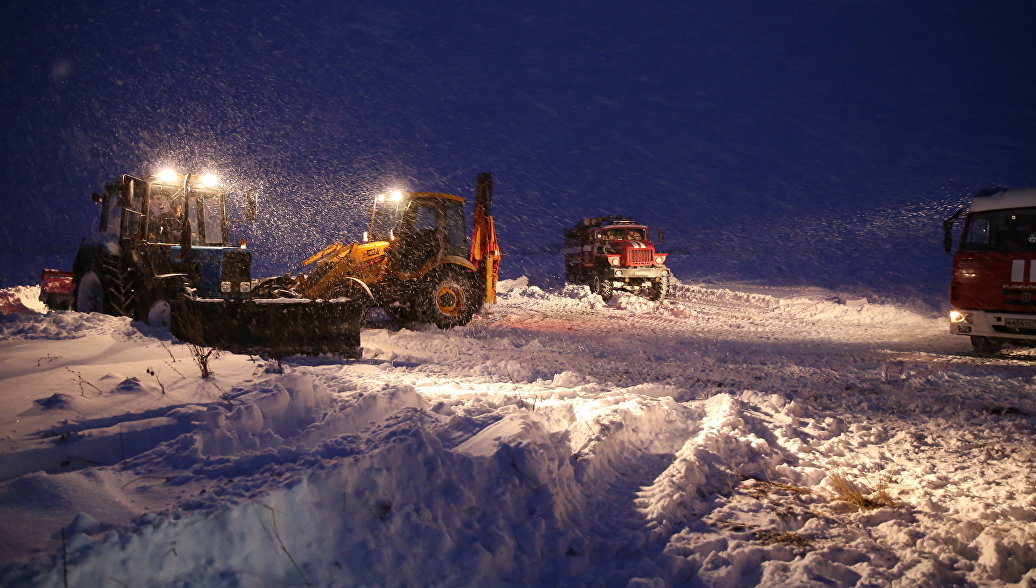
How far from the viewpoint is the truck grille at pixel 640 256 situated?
1945 centimetres

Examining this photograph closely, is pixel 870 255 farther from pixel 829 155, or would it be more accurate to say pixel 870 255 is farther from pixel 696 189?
pixel 829 155

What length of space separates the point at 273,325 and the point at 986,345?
36.5ft

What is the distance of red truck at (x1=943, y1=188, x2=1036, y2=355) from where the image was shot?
29.1 ft

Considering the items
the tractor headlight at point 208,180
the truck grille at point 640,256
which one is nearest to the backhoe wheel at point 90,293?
the tractor headlight at point 208,180

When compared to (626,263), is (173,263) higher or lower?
lower

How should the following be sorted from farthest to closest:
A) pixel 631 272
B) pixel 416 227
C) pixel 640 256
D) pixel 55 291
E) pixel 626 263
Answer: pixel 640 256 → pixel 626 263 → pixel 631 272 → pixel 55 291 → pixel 416 227

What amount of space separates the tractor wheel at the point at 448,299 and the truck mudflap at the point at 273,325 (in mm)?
3328

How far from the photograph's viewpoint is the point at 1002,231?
363 inches

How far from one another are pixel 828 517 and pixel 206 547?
3268 millimetres

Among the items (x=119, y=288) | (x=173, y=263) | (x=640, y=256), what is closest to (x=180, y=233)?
(x=173, y=263)

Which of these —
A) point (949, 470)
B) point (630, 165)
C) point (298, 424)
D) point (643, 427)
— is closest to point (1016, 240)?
point (949, 470)

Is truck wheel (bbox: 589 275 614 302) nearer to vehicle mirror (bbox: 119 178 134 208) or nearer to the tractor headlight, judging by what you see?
the tractor headlight

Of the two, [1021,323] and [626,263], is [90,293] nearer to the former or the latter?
[626,263]

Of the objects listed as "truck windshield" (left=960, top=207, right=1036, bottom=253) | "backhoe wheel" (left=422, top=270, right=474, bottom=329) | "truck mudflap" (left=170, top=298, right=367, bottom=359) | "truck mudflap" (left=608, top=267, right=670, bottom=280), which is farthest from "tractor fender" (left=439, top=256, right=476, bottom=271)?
"truck windshield" (left=960, top=207, right=1036, bottom=253)
